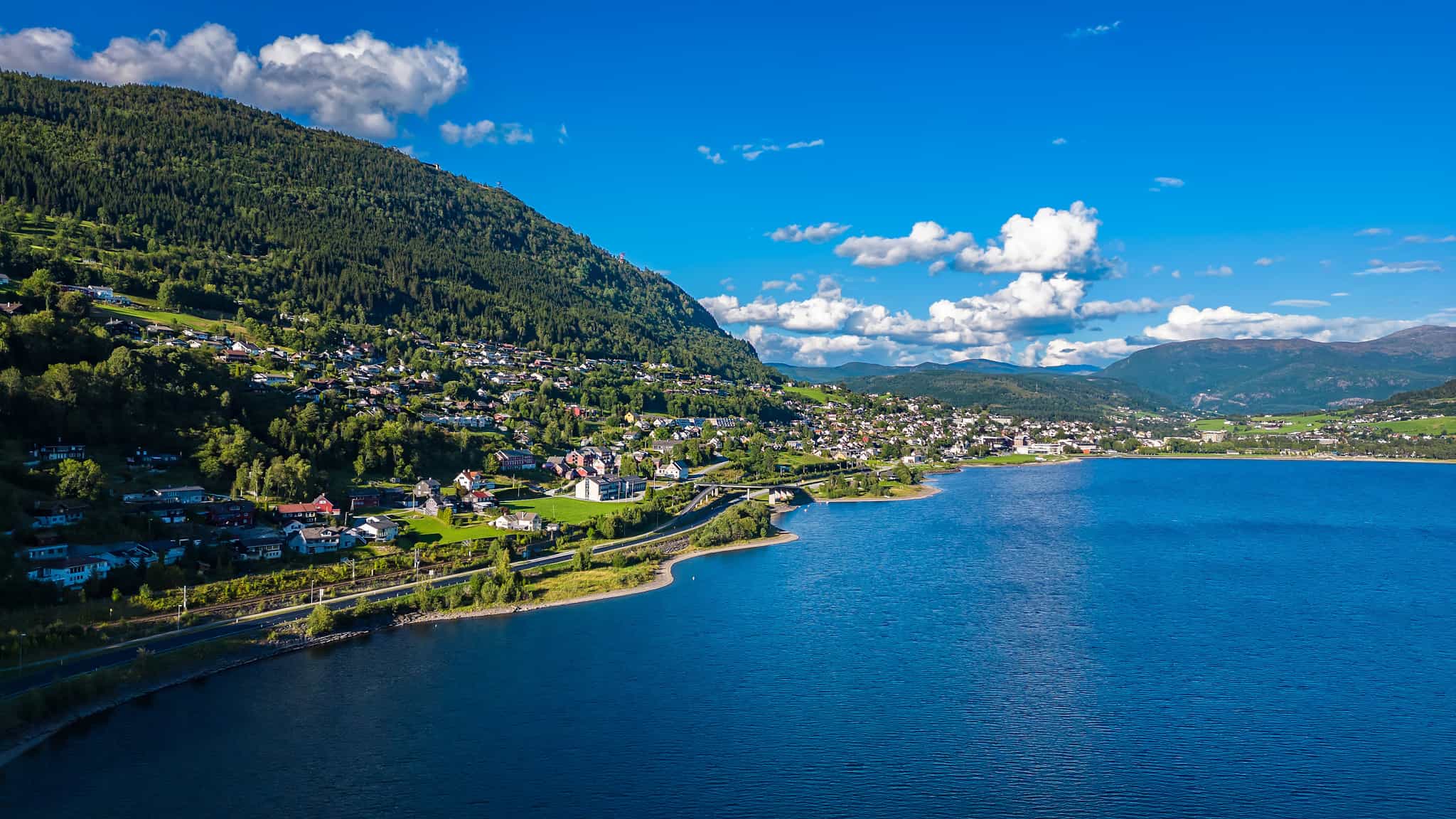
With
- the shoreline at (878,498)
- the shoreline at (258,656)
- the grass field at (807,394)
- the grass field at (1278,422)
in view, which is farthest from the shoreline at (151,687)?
the grass field at (1278,422)

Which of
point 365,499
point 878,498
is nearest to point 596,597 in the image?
point 365,499

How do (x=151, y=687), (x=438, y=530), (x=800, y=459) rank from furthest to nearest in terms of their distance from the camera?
1. (x=800, y=459)
2. (x=438, y=530)
3. (x=151, y=687)

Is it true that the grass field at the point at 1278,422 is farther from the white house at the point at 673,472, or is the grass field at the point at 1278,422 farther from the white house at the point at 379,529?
the white house at the point at 379,529

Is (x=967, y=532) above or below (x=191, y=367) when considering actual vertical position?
below

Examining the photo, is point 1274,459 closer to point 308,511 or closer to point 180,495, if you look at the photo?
point 308,511

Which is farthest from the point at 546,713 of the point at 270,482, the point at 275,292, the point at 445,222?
the point at 445,222

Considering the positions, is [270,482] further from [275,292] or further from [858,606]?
[275,292]

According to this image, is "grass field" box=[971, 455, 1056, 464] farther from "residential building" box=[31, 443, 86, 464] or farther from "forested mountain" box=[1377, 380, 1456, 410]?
"residential building" box=[31, 443, 86, 464]
